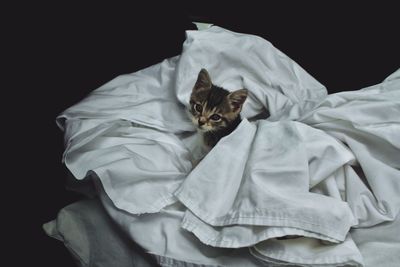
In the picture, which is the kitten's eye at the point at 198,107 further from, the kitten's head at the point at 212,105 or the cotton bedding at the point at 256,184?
the cotton bedding at the point at 256,184

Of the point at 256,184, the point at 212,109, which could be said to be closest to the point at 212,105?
the point at 212,109

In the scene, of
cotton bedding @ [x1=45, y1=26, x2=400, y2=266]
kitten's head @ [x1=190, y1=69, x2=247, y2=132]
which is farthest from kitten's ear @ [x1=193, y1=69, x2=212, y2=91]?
cotton bedding @ [x1=45, y1=26, x2=400, y2=266]

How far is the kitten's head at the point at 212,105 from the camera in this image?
152 cm

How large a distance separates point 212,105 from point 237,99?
85 millimetres

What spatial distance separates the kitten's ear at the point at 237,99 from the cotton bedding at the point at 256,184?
0.48 feet

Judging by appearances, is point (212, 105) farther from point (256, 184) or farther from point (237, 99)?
point (256, 184)

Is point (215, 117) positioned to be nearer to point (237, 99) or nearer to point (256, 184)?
point (237, 99)

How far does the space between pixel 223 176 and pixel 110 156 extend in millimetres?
353

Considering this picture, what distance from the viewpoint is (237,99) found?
1504 mm

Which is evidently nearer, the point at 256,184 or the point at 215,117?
the point at 256,184

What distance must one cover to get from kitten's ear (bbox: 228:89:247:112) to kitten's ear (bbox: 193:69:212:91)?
0.09m

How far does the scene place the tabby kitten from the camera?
152 centimetres

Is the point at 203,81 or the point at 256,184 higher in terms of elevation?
the point at 203,81

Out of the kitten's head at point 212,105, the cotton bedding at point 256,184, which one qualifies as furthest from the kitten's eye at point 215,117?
the cotton bedding at point 256,184
